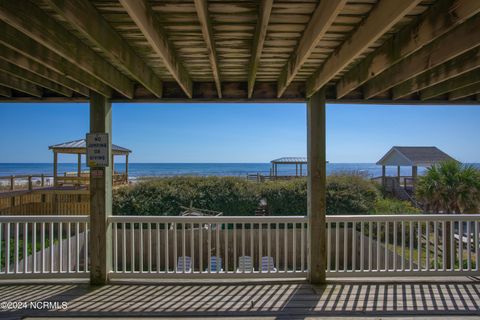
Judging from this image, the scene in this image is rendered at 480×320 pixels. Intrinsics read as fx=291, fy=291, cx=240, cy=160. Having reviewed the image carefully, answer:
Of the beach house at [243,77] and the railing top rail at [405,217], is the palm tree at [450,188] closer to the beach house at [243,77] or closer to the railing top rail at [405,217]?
the railing top rail at [405,217]

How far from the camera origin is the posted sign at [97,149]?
3.23m

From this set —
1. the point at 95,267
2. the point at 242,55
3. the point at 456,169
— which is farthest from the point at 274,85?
the point at 456,169

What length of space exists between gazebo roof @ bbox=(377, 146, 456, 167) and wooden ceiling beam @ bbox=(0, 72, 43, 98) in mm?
12504

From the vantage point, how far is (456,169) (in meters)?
5.08

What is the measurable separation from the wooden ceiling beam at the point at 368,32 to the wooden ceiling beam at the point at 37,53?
2.21 m

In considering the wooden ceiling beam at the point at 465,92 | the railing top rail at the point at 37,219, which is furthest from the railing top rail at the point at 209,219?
the wooden ceiling beam at the point at 465,92

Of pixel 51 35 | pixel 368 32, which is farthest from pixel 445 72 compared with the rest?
pixel 51 35

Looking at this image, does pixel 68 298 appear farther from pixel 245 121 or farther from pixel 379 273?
pixel 245 121

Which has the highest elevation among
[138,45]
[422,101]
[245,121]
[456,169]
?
[245,121]

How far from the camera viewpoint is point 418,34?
183cm

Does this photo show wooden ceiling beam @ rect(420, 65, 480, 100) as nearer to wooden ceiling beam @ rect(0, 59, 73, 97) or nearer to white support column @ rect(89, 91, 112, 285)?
white support column @ rect(89, 91, 112, 285)

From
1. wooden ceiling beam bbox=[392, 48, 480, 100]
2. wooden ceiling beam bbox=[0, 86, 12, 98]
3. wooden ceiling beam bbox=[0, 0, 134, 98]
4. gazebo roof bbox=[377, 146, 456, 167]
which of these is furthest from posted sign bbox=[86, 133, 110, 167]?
gazebo roof bbox=[377, 146, 456, 167]

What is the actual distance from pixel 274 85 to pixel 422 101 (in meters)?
1.79

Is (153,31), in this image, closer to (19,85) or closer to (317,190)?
(19,85)
